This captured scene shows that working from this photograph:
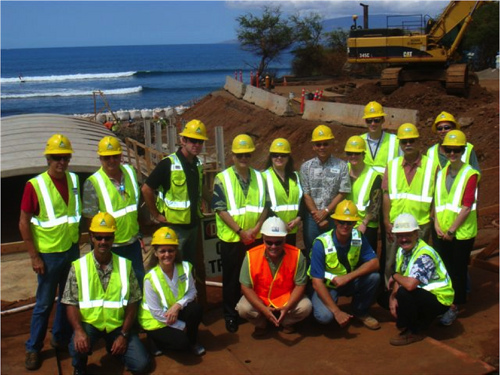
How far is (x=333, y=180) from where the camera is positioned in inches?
252

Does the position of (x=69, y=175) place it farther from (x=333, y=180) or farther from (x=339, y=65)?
(x=339, y=65)

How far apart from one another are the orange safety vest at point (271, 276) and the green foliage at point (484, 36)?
40.9 metres

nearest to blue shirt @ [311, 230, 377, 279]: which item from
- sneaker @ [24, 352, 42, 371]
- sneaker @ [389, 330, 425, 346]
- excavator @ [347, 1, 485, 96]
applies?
sneaker @ [389, 330, 425, 346]

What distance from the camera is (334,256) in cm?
585

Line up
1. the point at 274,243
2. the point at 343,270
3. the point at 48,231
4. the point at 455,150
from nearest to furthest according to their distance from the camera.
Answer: the point at 48,231, the point at 274,243, the point at 343,270, the point at 455,150

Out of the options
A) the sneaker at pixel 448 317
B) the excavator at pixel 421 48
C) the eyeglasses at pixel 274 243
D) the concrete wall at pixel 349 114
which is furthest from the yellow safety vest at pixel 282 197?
the excavator at pixel 421 48

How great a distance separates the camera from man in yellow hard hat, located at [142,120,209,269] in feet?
19.7

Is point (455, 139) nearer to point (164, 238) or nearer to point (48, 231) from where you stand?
point (164, 238)

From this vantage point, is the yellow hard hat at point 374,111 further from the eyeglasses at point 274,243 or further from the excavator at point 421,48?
the excavator at point 421,48

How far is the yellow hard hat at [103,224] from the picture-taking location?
17.1 ft

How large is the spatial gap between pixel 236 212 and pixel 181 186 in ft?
1.95

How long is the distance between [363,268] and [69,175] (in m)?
2.88

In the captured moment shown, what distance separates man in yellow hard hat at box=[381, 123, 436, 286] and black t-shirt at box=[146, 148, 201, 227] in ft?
6.34

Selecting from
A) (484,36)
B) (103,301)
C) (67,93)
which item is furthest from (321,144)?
(67,93)
